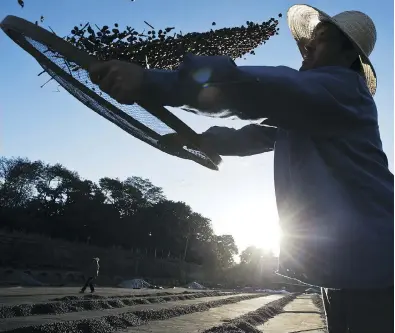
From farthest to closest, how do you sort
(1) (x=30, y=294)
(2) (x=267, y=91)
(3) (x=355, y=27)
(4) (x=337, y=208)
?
(1) (x=30, y=294)
(3) (x=355, y=27)
(4) (x=337, y=208)
(2) (x=267, y=91)

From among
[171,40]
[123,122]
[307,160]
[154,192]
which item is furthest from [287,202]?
[154,192]

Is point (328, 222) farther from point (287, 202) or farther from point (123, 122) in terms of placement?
point (123, 122)

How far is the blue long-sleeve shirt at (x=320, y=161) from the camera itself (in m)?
0.98

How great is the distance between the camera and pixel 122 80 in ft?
3.26

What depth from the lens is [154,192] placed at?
302 ft

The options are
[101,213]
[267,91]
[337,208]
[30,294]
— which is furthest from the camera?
[101,213]

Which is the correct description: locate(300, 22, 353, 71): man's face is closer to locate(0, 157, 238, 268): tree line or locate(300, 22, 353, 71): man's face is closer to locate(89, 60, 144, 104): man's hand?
locate(89, 60, 144, 104): man's hand

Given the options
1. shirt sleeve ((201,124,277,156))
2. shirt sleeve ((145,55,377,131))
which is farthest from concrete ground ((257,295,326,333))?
shirt sleeve ((145,55,377,131))

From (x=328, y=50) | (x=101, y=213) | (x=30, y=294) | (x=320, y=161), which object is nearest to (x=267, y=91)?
(x=320, y=161)

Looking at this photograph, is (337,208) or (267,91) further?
(337,208)

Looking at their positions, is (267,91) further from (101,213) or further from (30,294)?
(101,213)

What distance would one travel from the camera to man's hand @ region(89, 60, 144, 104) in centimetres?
99

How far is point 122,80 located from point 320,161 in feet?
2.11

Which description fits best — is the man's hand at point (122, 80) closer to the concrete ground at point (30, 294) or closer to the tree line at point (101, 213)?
the concrete ground at point (30, 294)
